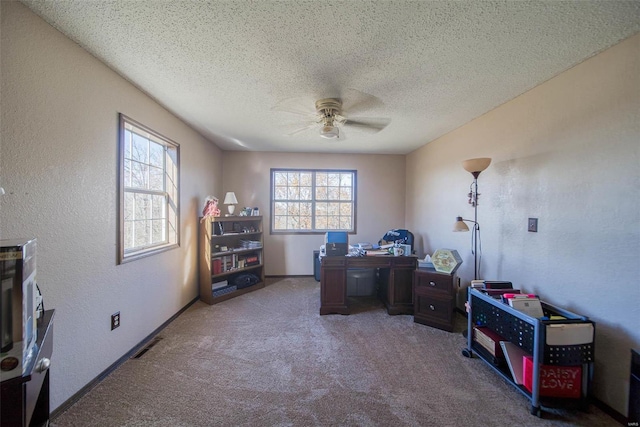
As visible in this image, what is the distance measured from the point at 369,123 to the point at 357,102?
312 mm

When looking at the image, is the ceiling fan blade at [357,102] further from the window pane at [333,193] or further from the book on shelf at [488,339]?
the book on shelf at [488,339]

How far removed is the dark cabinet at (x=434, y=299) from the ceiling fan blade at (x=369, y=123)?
1718 millimetres

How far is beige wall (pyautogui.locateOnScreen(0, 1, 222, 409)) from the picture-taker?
1.28 m

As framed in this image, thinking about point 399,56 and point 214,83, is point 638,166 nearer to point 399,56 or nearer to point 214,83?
point 399,56

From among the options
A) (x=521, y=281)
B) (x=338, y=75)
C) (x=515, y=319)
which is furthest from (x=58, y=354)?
(x=521, y=281)

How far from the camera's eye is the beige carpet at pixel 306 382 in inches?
59.6

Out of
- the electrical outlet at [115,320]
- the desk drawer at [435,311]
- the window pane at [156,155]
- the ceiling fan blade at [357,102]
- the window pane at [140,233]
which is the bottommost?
the desk drawer at [435,311]

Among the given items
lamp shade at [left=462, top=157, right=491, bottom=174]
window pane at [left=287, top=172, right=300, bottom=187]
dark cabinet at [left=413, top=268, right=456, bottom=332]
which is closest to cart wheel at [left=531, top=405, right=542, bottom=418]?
dark cabinet at [left=413, top=268, right=456, bottom=332]

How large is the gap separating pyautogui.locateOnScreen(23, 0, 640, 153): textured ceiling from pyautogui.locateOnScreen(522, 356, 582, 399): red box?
213 centimetres

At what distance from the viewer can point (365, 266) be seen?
301cm

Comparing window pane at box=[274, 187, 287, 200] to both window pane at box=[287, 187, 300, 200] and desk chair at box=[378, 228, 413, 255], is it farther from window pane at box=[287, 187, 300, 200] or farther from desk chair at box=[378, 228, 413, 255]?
desk chair at box=[378, 228, 413, 255]

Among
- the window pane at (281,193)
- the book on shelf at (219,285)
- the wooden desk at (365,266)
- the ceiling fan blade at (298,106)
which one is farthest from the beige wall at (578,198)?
the book on shelf at (219,285)

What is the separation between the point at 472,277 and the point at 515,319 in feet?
3.88

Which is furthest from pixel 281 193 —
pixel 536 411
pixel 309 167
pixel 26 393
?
pixel 536 411
